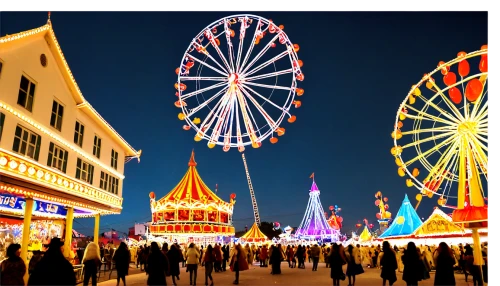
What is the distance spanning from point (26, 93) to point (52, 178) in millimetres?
3120

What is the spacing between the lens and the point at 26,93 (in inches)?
531

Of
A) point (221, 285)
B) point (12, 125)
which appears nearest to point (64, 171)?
point (12, 125)

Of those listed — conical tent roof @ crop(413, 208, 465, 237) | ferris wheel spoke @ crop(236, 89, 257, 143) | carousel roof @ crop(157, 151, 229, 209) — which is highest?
ferris wheel spoke @ crop(236, 89, 257, 143)

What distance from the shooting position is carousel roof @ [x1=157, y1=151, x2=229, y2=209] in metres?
34.1

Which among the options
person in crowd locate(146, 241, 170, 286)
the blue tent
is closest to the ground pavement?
person in crowd locate(146, 241, 170, 286)

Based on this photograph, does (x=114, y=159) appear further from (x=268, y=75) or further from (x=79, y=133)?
(x=268, y=75)

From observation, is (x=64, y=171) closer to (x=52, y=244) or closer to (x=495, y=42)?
(x=52, y=244)

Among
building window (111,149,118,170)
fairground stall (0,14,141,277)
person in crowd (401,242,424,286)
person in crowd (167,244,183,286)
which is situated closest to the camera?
person in crowd (401,242,424,286)

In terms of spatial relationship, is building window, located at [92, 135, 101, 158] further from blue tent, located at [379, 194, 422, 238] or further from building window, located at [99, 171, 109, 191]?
blue tent, located at [379, 194, 422, 238]

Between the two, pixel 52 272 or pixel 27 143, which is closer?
pixel 52 272

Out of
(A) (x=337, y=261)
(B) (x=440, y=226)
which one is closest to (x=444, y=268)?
(A) (x=337, y=261)

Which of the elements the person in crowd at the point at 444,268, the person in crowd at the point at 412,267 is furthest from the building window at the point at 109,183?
the person in crowd at the point at 444,268

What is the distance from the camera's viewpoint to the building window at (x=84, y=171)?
1809cm

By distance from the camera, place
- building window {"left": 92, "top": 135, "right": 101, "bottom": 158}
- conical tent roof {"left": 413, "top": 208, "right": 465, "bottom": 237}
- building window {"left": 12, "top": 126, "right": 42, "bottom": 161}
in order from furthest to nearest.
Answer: conical tent roof {"left": 413, "top": 208, "right": 465, "bottom": 237}
building window {"left": 92, "top": 135, "right": 101, "bottom": 158}
building window {"left": 12, "top": 126, "right": 42, "bottom": 161}
